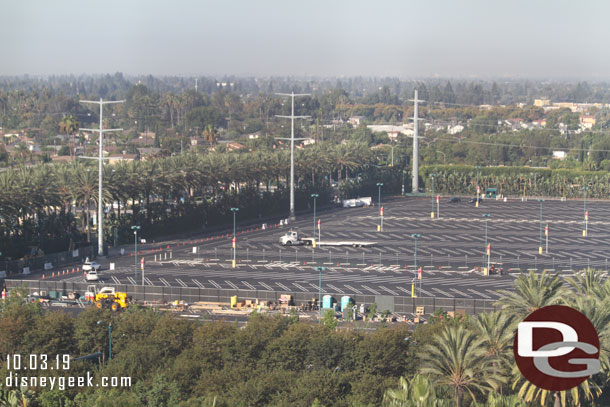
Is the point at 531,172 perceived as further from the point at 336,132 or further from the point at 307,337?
the point at 307,337

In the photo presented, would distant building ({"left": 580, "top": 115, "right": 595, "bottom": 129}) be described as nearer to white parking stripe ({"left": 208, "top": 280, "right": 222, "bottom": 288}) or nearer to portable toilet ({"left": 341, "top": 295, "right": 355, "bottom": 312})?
white parking stripe ({"left": 208, "top": 280, "right": 222, "bottom": 288})

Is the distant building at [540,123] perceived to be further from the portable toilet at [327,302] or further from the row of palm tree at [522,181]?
the portable toilet at [327,302]

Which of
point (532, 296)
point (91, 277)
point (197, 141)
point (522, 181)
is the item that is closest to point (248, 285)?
point (91, 277)

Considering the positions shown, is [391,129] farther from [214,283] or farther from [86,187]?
[214,283]

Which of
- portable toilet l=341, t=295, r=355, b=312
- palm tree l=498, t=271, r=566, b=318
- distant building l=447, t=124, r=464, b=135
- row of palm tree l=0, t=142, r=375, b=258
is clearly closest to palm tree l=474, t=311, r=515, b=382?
palm tree l=498, t=271, r=566, b=318

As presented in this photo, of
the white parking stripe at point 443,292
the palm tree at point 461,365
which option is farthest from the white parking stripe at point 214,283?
the palm tree at point 461,365

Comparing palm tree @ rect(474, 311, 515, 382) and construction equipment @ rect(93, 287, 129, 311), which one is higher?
palm tree @ rect(474, 311, 515, 382)
